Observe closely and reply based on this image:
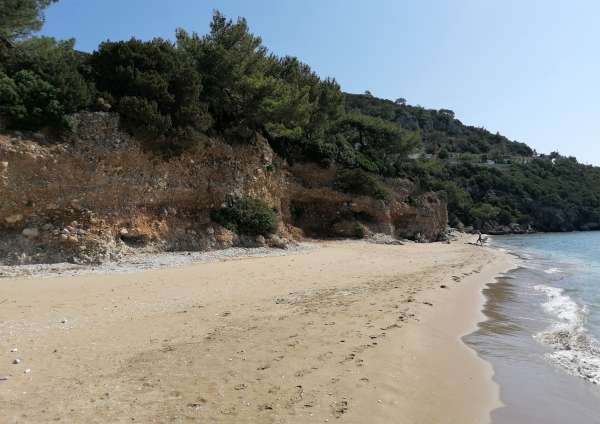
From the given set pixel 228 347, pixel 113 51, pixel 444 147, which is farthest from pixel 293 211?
pixel 444 147

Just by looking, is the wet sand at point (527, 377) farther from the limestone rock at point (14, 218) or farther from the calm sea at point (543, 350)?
the limestone rock at point (14, 218)

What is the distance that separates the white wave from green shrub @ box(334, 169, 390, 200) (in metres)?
18.3

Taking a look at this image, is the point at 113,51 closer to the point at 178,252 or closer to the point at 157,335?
the point at 178,252

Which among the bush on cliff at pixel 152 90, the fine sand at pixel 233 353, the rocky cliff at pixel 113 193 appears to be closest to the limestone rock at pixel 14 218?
the rocky cliff at pixel 113 193

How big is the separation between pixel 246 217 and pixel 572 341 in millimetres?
14853

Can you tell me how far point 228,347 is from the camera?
21.7 feet

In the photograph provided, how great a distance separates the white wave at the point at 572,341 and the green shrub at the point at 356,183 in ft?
59.9

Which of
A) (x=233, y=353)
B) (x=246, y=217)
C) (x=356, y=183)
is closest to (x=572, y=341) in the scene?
(x=233, y=353)

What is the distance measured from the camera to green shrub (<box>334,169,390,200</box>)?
30234mm

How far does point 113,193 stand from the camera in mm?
16328

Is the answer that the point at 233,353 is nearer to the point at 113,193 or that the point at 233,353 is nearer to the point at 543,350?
the point at 543,350

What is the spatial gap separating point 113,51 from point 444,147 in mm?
106203

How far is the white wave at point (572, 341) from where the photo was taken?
23.8 feet

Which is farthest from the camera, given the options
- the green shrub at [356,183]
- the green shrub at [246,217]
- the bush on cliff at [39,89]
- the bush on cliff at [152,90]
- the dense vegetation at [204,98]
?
the green shrub at [356,183]
